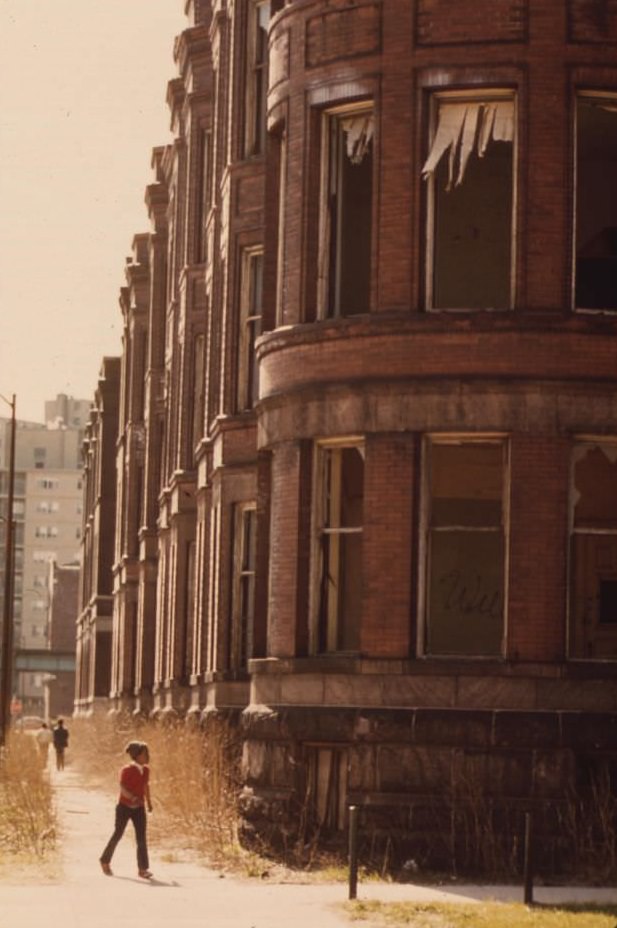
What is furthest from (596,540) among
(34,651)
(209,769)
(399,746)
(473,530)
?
(34,651)

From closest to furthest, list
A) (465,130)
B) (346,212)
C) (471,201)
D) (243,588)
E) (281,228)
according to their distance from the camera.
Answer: (465,130)
(471,201)
(346,212)
(281,228)
(243,588)

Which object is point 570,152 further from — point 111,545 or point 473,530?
point 111,545

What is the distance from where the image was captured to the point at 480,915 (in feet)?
62.3

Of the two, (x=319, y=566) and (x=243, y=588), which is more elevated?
(x=319, y=566)

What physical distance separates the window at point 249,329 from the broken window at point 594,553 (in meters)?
9.62

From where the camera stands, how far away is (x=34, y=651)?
149m

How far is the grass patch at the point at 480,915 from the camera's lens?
18.3 m

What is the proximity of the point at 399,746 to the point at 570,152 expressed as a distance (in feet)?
23.4

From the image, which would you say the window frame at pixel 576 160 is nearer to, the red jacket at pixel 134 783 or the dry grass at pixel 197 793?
the red jacket at pixel 134 783

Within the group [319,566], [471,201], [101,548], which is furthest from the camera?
[101,548]

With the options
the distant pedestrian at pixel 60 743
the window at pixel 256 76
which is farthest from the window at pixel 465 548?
the distant pedestrian at pixel 60 743

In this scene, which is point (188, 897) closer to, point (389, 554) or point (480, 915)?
point (480, 915)

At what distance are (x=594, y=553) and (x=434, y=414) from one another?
297 cm

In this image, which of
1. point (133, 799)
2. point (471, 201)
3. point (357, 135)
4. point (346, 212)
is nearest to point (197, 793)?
point (133, 799)
